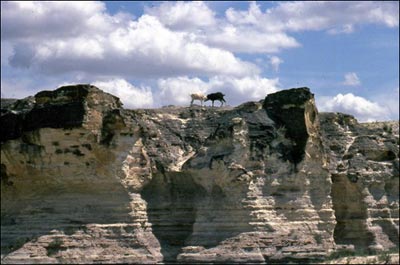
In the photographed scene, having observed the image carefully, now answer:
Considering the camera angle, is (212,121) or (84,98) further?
(212,121)

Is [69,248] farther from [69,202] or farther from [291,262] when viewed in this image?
[291,262]

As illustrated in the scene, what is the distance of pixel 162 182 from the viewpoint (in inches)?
1559

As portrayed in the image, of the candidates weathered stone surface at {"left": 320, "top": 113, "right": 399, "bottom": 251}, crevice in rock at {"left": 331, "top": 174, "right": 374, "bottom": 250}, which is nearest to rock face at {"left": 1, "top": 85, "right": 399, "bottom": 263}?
crevice in rock at {"left": 331, "top": 174, "right": 374, "bottom": 250}

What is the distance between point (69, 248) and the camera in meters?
36.4

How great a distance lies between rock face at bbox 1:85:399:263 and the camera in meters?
37.0

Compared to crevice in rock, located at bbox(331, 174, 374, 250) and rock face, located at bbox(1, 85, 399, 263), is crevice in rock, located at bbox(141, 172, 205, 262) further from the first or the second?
crevice in rock, located at bbox(331, 174, 374, 250)

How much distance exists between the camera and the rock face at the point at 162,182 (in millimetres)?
36969

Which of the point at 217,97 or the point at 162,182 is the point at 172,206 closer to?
the point at 162,182

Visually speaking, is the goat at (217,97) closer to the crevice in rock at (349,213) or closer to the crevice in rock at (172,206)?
the crevice in rock at (349,213)

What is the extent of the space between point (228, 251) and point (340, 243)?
8.16m

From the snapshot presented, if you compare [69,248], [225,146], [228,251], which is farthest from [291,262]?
[69,248]

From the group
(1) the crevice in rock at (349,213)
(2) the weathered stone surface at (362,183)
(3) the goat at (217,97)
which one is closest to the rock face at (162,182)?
(1) the crevice in rock at (349,213)

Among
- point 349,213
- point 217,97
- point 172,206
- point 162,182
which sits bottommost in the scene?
point 349,213

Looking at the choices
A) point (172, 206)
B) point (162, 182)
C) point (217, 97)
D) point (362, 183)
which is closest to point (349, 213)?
point (362, 183)
